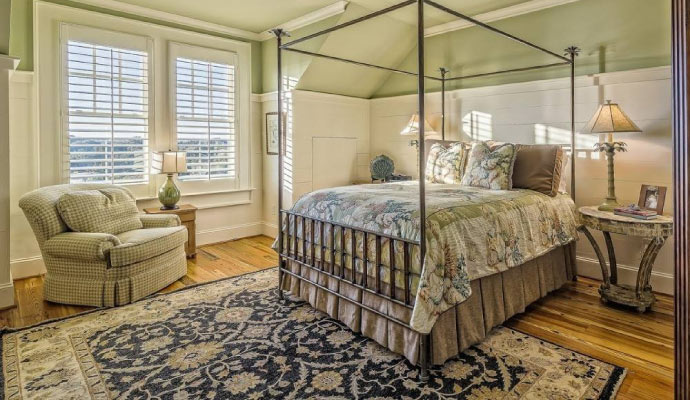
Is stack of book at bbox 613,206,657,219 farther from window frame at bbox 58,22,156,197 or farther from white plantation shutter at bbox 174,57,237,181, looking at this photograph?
window frame at bbox 58,22,156,197

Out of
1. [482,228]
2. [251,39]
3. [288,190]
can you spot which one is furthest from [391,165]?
[482,228]

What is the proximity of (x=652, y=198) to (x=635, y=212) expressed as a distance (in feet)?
0.96

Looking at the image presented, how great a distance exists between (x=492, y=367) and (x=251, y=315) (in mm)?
1572

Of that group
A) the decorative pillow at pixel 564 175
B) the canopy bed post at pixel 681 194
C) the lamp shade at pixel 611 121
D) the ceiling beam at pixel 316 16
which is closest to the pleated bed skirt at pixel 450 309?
the decorative pillow at pixel 564 175

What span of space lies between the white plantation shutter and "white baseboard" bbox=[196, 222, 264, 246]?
655 millimetres

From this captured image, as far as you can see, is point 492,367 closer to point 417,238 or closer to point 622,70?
point 417,238

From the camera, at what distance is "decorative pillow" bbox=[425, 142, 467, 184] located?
12.0ft

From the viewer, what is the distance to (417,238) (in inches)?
83.8

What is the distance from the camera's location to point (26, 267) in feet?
12.1

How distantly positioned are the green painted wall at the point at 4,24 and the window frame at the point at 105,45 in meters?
0.96

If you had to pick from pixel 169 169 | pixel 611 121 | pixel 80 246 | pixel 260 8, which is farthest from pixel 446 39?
pixel 80 246

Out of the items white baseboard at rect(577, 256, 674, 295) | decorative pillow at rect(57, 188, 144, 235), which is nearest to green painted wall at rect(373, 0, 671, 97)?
white baseboard at rect(577, 256, 674, 295)

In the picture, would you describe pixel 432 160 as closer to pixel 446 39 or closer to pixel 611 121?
pixel 611 121

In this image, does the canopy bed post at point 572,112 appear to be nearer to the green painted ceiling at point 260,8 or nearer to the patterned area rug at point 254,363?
the green painted ceiling at point 260,8
